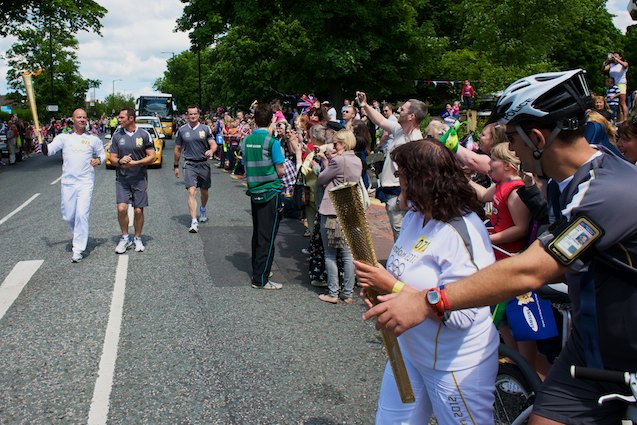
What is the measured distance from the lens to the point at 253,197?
22.0ft

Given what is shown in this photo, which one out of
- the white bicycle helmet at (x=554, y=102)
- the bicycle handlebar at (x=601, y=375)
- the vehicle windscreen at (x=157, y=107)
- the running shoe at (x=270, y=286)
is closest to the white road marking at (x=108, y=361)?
the running shoe at (x=270, y=286)

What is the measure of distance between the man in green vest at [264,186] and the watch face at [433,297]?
4.72 m

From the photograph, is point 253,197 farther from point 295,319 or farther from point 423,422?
point 423,422

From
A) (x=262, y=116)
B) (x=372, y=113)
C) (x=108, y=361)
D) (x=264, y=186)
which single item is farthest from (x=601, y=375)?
(x=262, y=116)

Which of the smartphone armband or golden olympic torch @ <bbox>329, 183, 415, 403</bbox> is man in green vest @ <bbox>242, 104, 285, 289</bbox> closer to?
golden olympic torch @ <bbox>329, 183, 415, 403</bbox>

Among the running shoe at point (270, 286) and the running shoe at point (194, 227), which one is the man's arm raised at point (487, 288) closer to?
the running shoe at point (270, 286)

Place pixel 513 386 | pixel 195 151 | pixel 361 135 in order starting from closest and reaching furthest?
pixel 513 386 < pixel 361 135 < pixel 195 151

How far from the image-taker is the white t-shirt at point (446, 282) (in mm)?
2381

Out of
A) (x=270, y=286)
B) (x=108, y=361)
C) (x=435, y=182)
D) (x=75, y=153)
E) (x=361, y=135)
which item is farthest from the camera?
(x=75, y=153)

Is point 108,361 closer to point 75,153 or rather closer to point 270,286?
point 270,286

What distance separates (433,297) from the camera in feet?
6.39

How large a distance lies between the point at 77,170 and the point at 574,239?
7.54 meters

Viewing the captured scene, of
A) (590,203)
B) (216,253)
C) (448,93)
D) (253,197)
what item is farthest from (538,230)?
(448,93)

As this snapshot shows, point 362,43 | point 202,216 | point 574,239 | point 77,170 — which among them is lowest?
point 202,216
